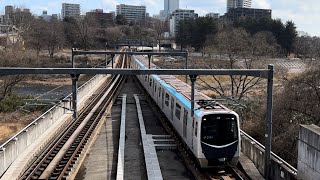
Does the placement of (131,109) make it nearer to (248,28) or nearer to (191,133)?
(191,133)

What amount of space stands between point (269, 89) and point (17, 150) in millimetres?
11290

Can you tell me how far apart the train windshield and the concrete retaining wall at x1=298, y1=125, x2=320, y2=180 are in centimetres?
342

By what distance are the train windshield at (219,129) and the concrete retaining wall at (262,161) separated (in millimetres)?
1503

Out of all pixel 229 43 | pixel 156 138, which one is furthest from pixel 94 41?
pixel 156 138

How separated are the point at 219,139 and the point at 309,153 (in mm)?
4297

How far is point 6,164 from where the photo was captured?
16.7m

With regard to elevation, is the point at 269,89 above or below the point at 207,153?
above

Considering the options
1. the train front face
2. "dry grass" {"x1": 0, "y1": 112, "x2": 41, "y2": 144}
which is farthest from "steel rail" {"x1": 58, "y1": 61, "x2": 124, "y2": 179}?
"dry grass" {"x1": 0, "y1": 112, "x2": 41, "y2": 144}

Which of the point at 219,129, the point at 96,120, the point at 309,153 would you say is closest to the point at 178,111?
the point at 219,129

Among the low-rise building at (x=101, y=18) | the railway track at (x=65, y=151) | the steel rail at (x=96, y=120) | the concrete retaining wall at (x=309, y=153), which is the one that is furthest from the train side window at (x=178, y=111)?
the low-rise building at (x=101, y=18)

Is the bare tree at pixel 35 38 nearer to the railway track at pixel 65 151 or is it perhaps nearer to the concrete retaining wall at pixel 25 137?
the railway track at pixel 65 151

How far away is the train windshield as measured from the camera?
16734 mm

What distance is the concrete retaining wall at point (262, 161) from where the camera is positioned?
1458cm

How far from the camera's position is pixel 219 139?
1686cm
